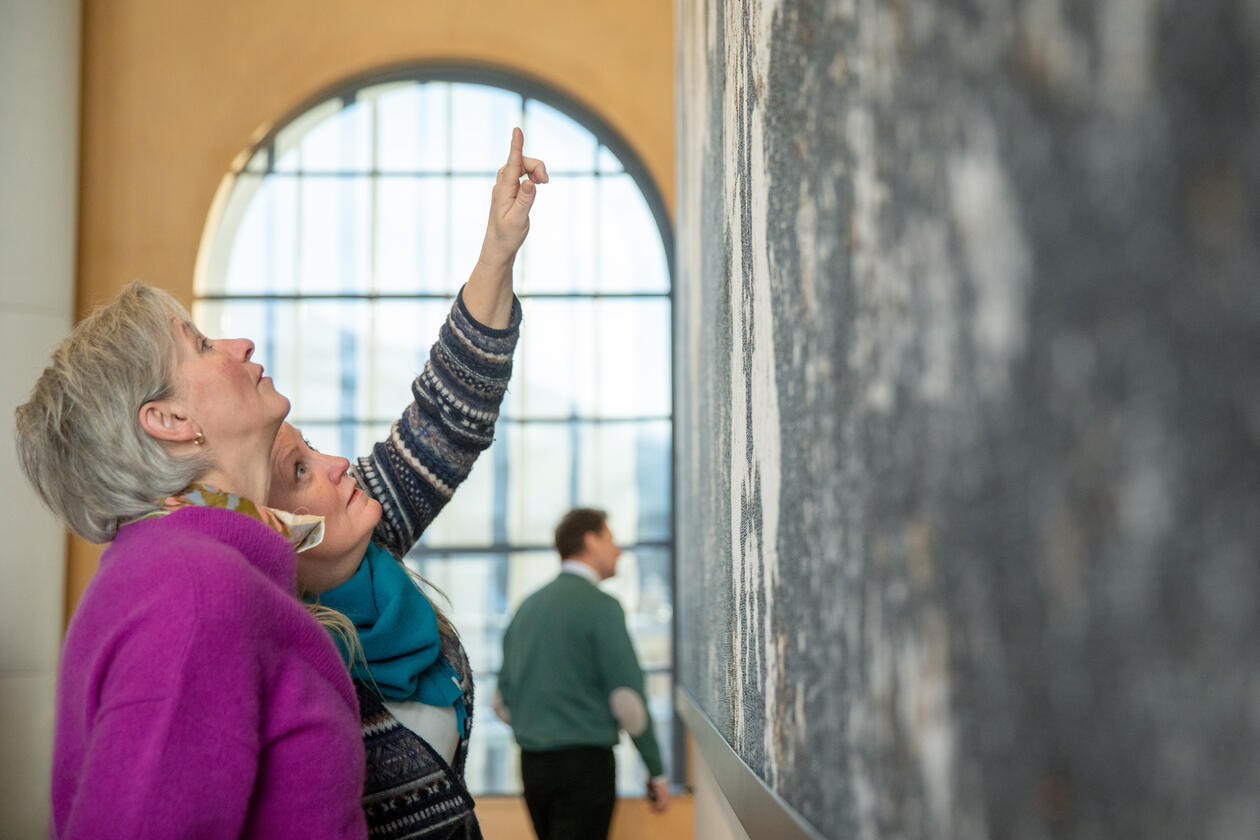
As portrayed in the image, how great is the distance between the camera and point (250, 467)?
141cm

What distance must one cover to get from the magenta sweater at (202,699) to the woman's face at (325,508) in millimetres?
371

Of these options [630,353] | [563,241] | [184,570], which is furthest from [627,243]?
[184,570]

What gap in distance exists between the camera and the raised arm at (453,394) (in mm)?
1985

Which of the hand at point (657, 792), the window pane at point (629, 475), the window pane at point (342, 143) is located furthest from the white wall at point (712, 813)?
the window pane at point (342, 143)

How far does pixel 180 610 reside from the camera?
1.08 meters

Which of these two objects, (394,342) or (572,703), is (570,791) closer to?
(572,703)

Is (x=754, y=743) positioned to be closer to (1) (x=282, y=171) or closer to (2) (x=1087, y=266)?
(2) (x=1087, y=266)

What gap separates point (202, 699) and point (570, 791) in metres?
3.60

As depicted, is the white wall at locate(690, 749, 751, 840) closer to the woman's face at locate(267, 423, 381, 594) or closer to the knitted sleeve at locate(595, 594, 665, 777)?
the woman's face at locate(267, 423, 381, 594)

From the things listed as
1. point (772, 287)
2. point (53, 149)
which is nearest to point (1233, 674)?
point (772, 287)

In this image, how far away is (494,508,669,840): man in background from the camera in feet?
14.5

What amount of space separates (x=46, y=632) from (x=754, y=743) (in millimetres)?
5604

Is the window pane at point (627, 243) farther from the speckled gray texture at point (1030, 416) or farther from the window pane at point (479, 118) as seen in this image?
the speckled gray texture at point (1030, 416)

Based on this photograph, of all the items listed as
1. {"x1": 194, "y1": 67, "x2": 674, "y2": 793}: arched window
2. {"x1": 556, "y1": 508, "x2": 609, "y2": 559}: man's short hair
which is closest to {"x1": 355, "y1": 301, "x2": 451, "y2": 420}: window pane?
{"x1": 194, "y1": 67, "x2": 674, "y2": 793}: arched window
